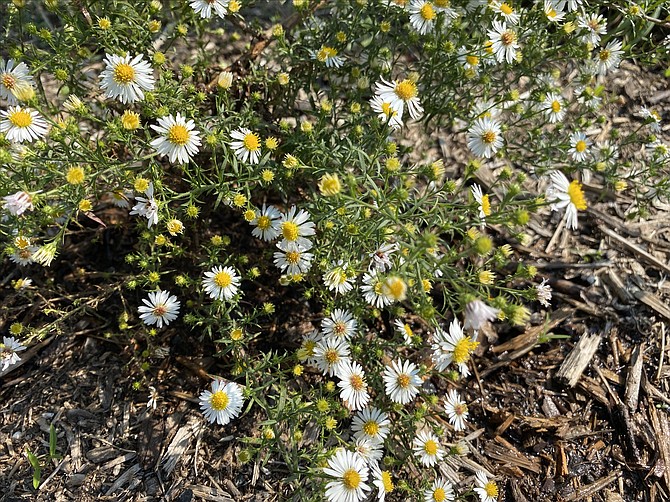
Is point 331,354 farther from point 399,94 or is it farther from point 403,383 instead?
point 399,94

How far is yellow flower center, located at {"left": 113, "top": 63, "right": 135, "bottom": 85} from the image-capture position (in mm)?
2662

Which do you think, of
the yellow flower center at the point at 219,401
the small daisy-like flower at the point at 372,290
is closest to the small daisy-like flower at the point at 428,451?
the small daisy-like flower at the point at 372,290

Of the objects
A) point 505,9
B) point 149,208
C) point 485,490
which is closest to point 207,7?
point 149,208

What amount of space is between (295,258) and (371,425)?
92 centimetres

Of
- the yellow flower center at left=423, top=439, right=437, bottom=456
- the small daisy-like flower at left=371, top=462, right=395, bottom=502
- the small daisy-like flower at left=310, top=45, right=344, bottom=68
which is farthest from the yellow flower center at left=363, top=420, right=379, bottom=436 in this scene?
the small daisy-like flower at left=310, top=45, right=344, bottom=68

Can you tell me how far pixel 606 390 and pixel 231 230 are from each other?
7.93 feet

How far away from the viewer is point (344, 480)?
2.59 metres

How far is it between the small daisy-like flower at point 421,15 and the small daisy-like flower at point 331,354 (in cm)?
172

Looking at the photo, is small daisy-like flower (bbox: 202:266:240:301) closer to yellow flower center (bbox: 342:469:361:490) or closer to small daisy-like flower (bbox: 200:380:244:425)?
small daisy-like flower (bbox: 200:380:244:425)

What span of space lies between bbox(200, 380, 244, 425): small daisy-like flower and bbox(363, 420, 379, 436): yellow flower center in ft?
2.07

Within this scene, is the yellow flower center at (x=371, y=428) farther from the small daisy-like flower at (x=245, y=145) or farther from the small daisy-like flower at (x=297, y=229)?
the small daisy-like flower at (x=245, y=145)

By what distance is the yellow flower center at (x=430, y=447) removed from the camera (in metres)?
2.82

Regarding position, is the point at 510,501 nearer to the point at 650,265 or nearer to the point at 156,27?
the point at 650,265

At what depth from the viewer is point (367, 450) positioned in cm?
276
